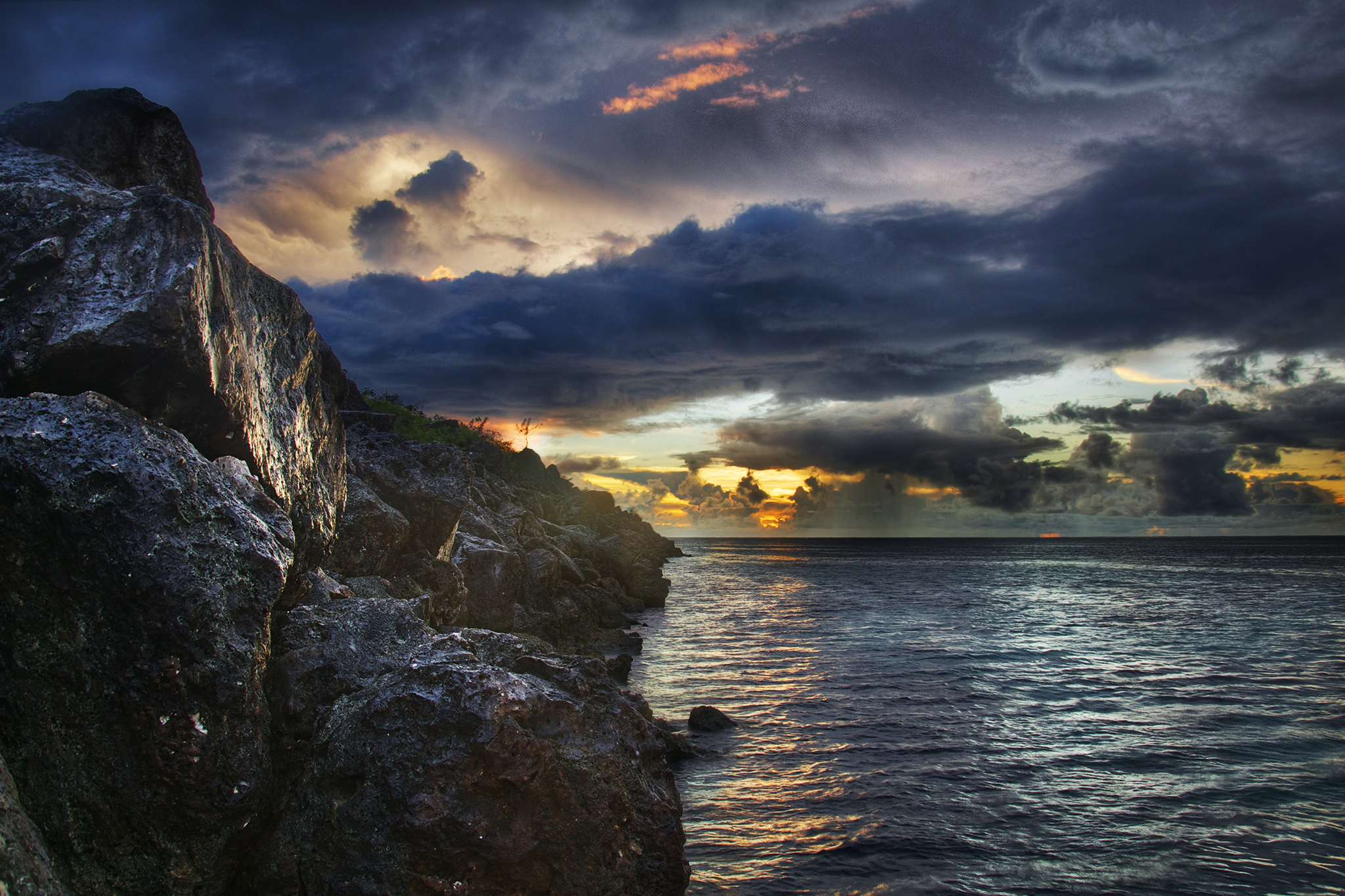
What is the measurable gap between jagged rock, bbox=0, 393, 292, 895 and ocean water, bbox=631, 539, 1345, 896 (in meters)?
6.73

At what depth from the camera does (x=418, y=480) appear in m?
13.3

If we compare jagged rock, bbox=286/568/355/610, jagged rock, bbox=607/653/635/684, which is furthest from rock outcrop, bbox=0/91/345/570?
jagged rock, bbox=607/653/635/684

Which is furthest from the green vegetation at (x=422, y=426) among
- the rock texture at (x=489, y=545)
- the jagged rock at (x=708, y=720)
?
the jagged rock at (x=708, y=720)

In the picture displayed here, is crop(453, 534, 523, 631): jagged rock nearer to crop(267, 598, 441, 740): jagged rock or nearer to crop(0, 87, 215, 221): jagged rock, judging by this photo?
crop(267, 598, 441, 740): jagged rock

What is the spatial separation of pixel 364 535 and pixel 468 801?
6.14m

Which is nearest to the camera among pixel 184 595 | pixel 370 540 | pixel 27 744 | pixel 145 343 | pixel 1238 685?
pixel 27 744

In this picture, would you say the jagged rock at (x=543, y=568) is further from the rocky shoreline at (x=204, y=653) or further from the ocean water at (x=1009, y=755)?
the rocky shoreline at (x=204, y=653)


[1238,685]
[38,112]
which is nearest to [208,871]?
[38,112]

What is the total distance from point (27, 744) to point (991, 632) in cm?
3842

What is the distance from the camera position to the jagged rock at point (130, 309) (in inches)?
259

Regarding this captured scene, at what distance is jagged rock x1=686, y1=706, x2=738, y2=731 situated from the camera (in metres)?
17.1

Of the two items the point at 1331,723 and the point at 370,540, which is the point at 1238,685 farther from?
the point at 370,540

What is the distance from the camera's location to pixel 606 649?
85.3ft

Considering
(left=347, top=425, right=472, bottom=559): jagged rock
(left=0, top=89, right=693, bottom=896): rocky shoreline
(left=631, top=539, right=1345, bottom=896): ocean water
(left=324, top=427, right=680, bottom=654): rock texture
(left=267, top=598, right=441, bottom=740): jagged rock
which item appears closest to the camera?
(left=0, top=89, right=693, bottom=896): rocky shoreline
